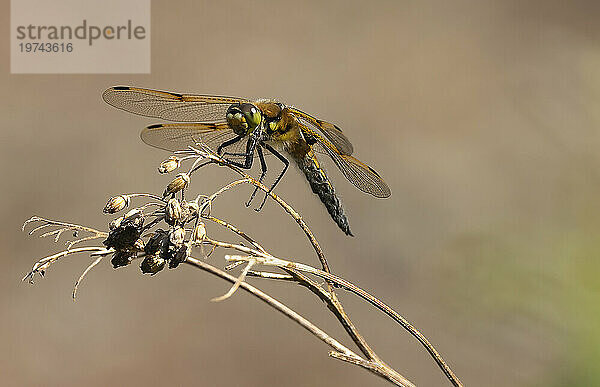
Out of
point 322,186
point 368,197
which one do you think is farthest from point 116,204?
point 368,197

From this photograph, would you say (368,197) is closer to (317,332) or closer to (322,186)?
(322,186)

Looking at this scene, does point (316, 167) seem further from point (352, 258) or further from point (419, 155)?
point (419, 155)

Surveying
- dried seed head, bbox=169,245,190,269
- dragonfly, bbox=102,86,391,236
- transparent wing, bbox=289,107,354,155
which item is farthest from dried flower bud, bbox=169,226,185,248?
transparent wing, bbox=289,107,354,155

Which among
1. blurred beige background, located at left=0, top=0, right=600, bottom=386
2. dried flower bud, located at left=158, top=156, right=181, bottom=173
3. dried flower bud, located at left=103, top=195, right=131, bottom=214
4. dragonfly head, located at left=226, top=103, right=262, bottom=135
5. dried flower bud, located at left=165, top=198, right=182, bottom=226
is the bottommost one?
blurred beige background, located at left=0, top=0, right=600, bottom=386

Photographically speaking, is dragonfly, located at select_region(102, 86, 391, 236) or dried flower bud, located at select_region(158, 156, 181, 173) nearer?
dried flower bud, located at select_region(158, 156, 181, 173)

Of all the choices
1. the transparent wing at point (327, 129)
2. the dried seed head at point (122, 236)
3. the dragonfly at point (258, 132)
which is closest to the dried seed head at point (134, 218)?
the dried seed head at point (122, 236)

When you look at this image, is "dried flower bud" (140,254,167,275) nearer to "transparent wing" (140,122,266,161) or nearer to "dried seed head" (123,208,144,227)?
"dried seed head" (123,208,144,227)
